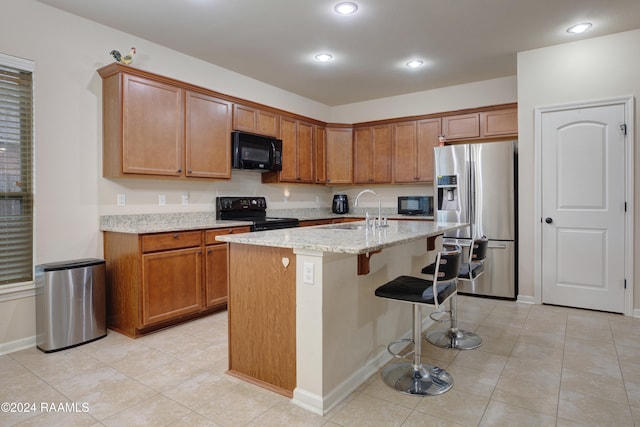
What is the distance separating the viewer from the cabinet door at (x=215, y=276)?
3639 millimetres

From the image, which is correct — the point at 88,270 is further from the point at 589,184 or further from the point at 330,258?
the point at 589,184

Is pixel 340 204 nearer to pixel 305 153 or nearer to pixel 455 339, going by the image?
pixel 305 153

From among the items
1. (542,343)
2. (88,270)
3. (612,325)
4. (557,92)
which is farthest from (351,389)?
(557,92)

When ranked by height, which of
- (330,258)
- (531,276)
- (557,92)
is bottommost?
(531,276)

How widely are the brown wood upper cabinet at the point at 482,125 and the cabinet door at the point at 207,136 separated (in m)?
2.98

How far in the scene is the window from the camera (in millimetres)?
2871

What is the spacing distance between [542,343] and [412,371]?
1.28 m

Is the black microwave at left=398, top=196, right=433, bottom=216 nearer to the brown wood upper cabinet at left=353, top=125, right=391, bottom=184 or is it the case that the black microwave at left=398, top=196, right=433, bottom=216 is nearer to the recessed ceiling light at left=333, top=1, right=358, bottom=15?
the brown wood upper cabinet at left=353, top=125, right=391, bottom=184

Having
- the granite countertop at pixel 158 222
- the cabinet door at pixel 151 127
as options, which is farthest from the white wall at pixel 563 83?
the cabinet door at pixel 151 127

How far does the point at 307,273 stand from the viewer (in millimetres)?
2047

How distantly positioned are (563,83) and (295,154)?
3259 mm

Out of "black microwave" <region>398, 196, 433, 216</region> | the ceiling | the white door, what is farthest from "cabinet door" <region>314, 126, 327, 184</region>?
the white door

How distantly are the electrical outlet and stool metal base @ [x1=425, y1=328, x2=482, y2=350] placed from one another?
1491mm

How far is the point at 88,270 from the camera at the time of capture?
3.04m
